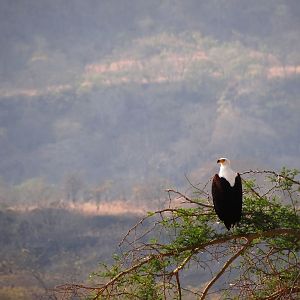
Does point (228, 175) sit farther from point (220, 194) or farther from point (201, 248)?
point (201, 248)

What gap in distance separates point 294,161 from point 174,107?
4619 cm

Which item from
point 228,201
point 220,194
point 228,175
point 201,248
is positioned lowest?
point 201,248

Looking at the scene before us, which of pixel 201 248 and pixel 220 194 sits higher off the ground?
pixel 220 194

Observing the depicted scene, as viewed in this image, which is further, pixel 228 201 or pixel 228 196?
pixel 228 196

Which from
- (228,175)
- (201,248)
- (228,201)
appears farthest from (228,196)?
(201,248)

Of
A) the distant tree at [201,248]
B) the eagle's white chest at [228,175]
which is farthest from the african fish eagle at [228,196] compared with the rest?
the distant tree at [201,248]

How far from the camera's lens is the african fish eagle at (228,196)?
8797 mm

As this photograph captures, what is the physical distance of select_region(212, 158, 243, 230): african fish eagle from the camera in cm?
880

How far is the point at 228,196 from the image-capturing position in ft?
29.3

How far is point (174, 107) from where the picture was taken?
656 feet

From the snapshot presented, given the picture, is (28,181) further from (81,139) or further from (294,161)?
(294,161)

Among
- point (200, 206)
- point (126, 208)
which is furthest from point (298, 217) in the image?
point (126, 208)

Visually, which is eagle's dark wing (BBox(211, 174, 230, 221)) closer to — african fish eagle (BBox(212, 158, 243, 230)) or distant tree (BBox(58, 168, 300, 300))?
african fish eagle (BBox(212, 158, 243, 230))

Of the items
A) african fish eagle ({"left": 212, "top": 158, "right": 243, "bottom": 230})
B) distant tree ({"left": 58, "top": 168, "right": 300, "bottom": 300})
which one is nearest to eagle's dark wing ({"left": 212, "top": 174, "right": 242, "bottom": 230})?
african fish eagle ({"left": 212, "top": 158, "right": 243, "bottom": 230})
